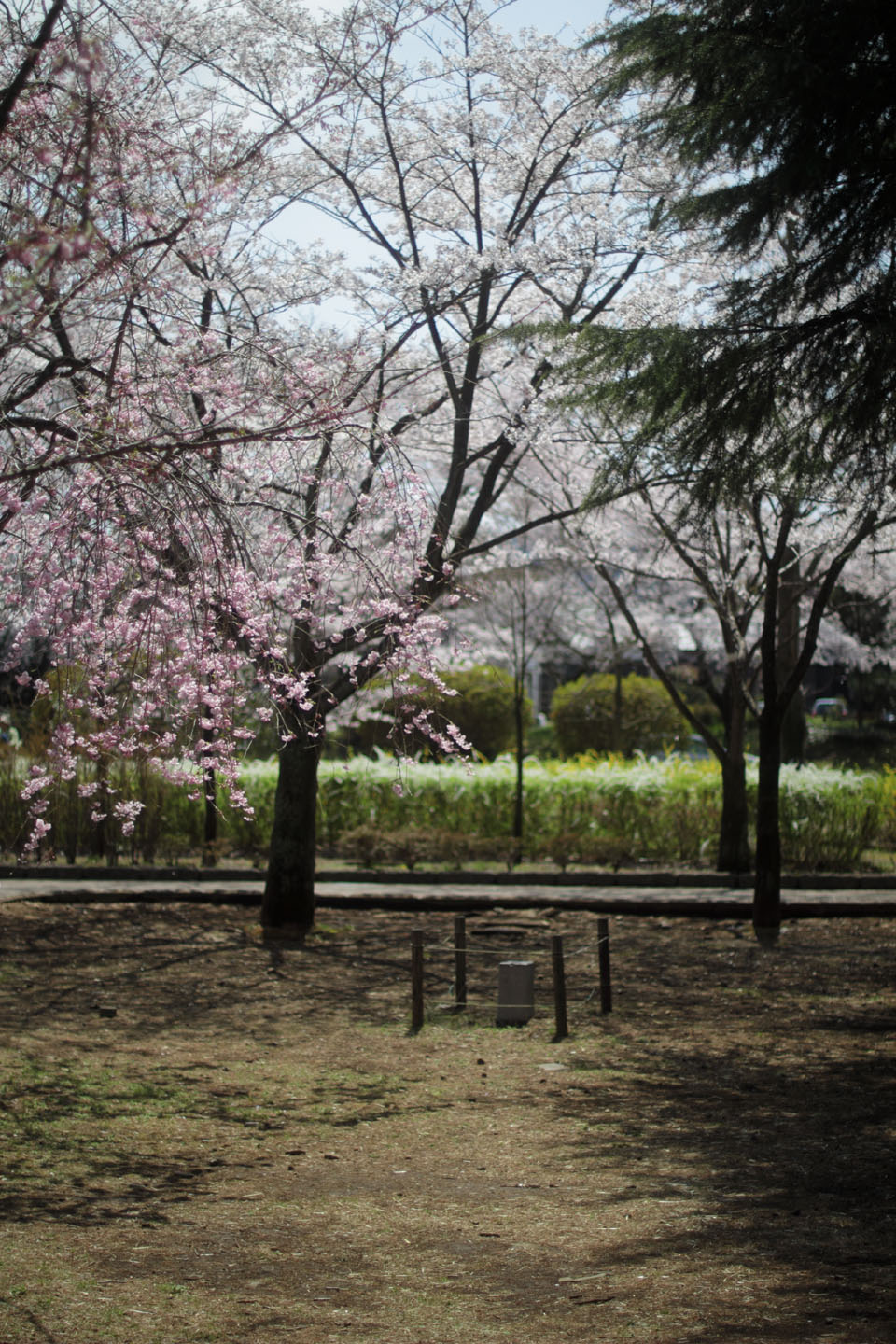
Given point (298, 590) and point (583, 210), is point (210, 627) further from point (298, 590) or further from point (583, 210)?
point (583, 210)

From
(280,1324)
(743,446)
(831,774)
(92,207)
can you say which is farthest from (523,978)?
(831,774)

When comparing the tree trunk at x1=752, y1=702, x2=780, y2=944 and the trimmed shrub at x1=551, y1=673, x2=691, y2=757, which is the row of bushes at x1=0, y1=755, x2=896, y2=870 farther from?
the trimmed shrub at x1=551, y1=673, x2=691, y2=757

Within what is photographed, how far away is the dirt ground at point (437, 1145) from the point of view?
3980 mm

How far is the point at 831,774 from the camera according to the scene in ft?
49.6

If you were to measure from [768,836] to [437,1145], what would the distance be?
567 cm

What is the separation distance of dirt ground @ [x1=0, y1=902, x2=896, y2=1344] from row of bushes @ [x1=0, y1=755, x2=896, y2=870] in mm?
3259

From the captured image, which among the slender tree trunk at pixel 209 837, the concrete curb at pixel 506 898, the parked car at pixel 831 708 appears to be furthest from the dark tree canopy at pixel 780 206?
the parked car at pixel 831 708

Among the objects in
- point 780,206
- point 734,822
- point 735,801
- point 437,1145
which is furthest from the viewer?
point 734,822

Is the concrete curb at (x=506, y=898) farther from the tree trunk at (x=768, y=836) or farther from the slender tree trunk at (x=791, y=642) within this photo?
the slender tree trunk at (x=791, y=642)

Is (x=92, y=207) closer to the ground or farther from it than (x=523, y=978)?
farther from it

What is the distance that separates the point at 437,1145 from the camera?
19.9ft

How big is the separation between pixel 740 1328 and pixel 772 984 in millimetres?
5985

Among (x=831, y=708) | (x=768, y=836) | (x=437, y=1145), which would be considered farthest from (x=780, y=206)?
(x=831, y=708)

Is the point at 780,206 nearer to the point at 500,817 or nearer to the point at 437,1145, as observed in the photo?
the point at 437,1145
